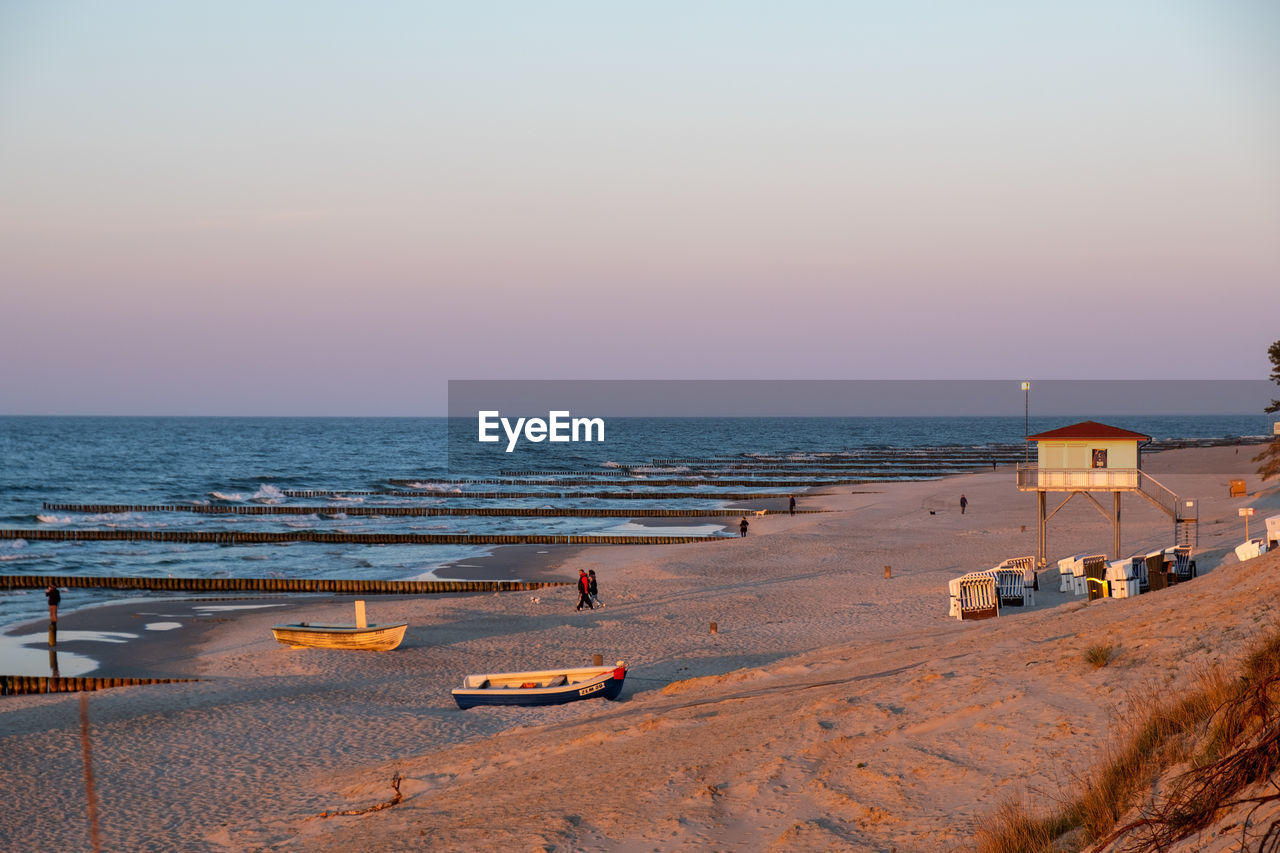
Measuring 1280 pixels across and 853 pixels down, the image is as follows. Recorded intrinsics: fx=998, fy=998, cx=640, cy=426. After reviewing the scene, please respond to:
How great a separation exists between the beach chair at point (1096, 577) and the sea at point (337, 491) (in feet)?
84.3

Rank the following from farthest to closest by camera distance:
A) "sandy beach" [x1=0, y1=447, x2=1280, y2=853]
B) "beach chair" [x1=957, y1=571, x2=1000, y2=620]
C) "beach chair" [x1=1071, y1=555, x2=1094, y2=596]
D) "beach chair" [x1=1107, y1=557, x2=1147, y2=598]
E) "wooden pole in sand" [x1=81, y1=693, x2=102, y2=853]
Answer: "beach chair" [x1=1071, y1=555, x2=1094, y2=596]
"beach chair" [x1=957, y1=571, x2=1000, y2=620]
"beach chair" [x1=1107, y1=557, x2=1147, y2=598]
"wooden pole in sand" [x1=81, y1=693, x2=102, y2=853]
"sandy beach" [x1=0, y1=447, x2=1280, y2=853]

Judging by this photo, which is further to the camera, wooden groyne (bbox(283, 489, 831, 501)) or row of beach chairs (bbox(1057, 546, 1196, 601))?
wooden groyne (bbox(283, 489, 831, 501))

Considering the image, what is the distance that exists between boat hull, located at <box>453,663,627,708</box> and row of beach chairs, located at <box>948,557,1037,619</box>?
9.93 metres

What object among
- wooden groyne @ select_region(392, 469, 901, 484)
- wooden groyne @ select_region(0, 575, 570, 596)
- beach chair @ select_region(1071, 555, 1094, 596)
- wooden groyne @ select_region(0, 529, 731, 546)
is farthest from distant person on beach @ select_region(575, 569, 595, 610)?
wooden groyne @ select_region(392, 469, 901, 484)

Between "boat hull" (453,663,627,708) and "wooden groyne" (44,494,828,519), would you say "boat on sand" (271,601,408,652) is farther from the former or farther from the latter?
"wooden groyne" (44,494,828,519)

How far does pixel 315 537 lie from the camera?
53.8m

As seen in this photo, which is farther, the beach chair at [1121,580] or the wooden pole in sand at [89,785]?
the beach chair at [1121,580]

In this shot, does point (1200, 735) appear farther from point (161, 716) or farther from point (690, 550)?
point (690, 550)

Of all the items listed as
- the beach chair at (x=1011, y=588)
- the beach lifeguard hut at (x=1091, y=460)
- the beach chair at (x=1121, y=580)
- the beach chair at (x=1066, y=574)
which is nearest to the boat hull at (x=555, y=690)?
the beach chair at (x=1011, y=588)

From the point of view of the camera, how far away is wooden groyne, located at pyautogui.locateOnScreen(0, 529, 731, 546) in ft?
172

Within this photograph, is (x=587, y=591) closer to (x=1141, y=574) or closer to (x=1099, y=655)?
(x=1141, y=574)

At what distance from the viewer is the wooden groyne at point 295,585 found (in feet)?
122

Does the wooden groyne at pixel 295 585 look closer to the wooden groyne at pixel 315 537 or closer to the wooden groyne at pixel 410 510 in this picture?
the wooden groyne at pixel 315 537

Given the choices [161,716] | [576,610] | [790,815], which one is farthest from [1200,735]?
[576,610]
